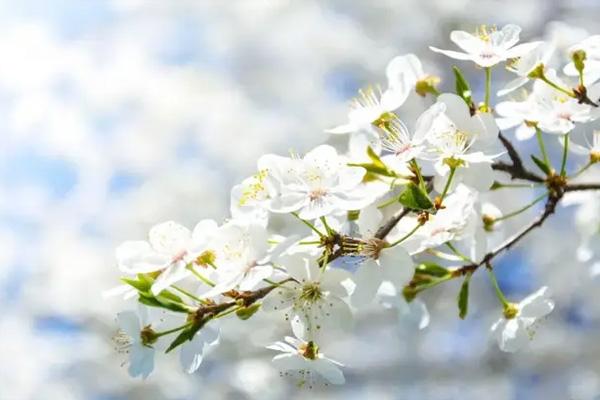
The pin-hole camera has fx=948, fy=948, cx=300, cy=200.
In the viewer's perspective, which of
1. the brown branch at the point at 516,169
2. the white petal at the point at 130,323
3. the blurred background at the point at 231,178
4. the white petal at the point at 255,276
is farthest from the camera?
the blurred background at the point at 231,178

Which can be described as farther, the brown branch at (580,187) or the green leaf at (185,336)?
the brown branch at (580,187)

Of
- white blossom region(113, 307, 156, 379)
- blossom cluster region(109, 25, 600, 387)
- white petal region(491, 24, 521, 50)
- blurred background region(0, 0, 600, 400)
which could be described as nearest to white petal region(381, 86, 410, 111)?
blossom cluster region(109, 25, 600, 387)

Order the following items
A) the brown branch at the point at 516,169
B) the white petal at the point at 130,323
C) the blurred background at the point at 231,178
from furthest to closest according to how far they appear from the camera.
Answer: the blurred background at the point at 231,178, the brown branch at the point at 516,169, the white petal at the point at 130,323

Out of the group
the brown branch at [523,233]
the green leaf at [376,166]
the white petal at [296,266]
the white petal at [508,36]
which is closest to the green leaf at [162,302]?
the white petal at [296,266]

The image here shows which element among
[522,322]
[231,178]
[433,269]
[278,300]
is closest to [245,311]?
[278,300]

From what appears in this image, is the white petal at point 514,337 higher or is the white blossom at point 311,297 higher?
the white blossom at point 311,297

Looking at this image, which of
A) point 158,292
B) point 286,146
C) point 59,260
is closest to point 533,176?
point 158,292

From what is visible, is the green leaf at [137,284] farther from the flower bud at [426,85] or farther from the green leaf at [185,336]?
the flower bud at [426,85]

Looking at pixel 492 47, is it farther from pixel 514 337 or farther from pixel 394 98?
pixel 514 337

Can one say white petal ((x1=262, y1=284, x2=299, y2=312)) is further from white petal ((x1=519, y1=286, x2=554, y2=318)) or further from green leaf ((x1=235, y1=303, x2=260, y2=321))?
white petal ((x1=519, y1=286, x2=554, y2=318))
